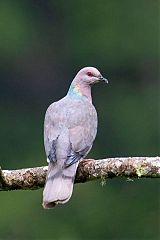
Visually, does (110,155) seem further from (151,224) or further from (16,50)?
(16,50)

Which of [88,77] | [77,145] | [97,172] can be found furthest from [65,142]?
[88,77]

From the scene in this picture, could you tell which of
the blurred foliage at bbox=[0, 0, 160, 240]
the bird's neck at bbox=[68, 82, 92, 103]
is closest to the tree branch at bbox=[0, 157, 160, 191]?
the bird's neck at bbox=[68, 82, 92, 103]

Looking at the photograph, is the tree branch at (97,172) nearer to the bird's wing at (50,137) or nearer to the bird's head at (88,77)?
the bird's wing at (50,137)

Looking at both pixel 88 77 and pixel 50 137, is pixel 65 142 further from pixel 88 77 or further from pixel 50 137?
pixel 88 77

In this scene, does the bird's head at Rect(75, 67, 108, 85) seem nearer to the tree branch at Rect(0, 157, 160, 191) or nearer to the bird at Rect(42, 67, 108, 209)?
the bird at Rect(42, 67, 108, 209)

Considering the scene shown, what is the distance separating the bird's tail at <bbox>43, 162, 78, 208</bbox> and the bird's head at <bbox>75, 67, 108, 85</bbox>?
58.8 inches

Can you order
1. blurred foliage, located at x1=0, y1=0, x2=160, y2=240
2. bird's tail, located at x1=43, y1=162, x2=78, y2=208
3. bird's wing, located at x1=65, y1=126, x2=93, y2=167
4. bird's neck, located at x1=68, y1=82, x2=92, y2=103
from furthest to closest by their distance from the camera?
blurred foliage, located at x1=0, y1=0, x2=160, y2=240
bird's neck, located at x1=68, y1=82, x2=92, y2=103
bird's wing, located at x1=65, y1=126, x2=93, y2=167
bird's tail, located at x1=43, y1=162, x2=78, y2=208

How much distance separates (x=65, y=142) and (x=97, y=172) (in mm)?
510

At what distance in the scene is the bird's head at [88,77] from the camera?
11.1m

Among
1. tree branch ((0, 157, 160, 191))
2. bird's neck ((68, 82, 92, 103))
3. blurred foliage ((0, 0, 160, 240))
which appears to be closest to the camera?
tree branch ((0, 157, 160, 191))

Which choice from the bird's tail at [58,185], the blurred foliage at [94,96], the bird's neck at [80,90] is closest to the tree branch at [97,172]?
the bird's tail at [58,185]

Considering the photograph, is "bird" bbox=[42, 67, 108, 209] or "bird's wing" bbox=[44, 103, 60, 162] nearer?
"bird" bbox=[42, 67, 108, 209]

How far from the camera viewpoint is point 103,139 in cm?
2159

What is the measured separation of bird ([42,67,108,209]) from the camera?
30.9 feet
